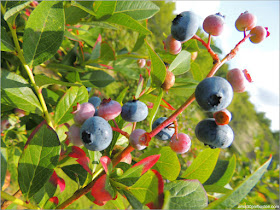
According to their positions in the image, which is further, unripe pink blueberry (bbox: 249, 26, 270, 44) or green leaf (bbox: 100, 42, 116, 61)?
green leaf (bbox: 100, 42, 116, 61)

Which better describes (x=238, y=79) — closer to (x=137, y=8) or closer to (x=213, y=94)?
(x=213, y=94)

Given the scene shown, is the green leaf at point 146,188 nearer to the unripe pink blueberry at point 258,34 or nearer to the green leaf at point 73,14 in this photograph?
the unripe pink blueberry at point 258,34

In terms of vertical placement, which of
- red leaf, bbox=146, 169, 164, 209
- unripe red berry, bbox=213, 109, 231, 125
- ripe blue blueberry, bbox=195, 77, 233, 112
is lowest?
red leaf, bbox=146, 169, 164, 209

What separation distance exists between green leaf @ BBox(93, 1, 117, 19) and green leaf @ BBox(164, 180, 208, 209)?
1.82ft

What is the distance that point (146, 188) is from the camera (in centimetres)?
35

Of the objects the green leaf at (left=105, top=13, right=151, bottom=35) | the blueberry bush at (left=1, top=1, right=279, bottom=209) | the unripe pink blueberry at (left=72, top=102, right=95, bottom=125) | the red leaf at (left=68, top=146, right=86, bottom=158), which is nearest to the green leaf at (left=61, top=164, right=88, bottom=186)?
the blueberry bush at (left=1, top=1, right=279, bottom=209)

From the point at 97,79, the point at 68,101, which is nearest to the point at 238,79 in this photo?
the point at 68,101

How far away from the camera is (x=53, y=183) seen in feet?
1.87

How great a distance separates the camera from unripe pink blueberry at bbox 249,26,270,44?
1.66 ft

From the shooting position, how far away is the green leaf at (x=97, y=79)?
2.68ft

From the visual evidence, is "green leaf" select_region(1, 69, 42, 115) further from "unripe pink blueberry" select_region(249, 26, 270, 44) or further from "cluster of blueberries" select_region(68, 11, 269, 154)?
"unripe pink blueberry" select_region(249, 26, 270, 44)

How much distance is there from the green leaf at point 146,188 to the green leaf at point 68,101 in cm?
31

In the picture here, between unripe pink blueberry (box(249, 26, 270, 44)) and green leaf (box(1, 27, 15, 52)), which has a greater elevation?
unripe pink blueberry (box(249, 26, 270, 44))

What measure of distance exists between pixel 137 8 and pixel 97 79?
0.31m
